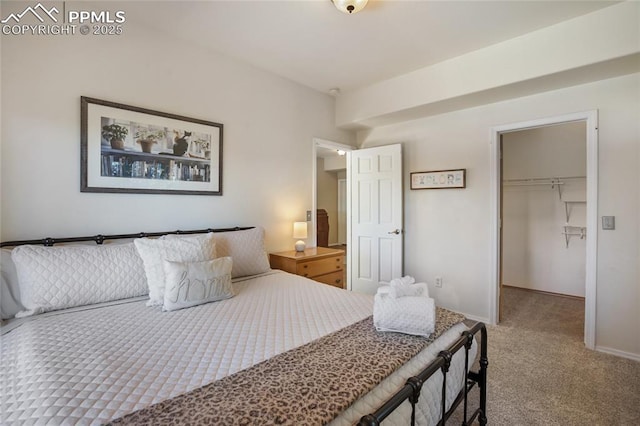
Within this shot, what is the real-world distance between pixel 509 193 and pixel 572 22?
112 inches

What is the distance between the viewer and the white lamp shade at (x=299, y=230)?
11.5 feet

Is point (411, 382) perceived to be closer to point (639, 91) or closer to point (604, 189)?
point (604, 189)

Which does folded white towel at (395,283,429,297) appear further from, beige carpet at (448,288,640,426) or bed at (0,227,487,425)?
beige carpet at (448,288,640,426)

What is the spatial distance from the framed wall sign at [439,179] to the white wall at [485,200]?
0.07m

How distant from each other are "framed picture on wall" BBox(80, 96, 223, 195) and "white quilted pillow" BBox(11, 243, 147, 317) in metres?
0.60

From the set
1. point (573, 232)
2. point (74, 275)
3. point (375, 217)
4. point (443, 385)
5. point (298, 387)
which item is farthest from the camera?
point (573, 232)

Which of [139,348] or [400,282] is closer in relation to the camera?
[139,348]

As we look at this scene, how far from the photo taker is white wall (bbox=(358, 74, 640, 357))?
99.3 inches

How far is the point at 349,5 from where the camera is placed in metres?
2.10

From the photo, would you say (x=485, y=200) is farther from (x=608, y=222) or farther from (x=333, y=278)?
(x=333, y=278)

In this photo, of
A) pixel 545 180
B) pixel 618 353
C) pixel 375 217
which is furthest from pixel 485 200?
pixel 545 180

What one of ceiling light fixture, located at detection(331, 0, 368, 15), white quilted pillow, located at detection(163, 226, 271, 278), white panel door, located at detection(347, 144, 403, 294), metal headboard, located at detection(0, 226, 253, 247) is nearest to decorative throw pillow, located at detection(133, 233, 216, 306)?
white quilted pillow, located at detection(163, 226, 271, 278)

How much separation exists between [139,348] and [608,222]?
Answer: 353 cm

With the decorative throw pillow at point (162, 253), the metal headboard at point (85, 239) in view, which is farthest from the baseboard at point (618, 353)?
the metal headboard at point (85, 239)
